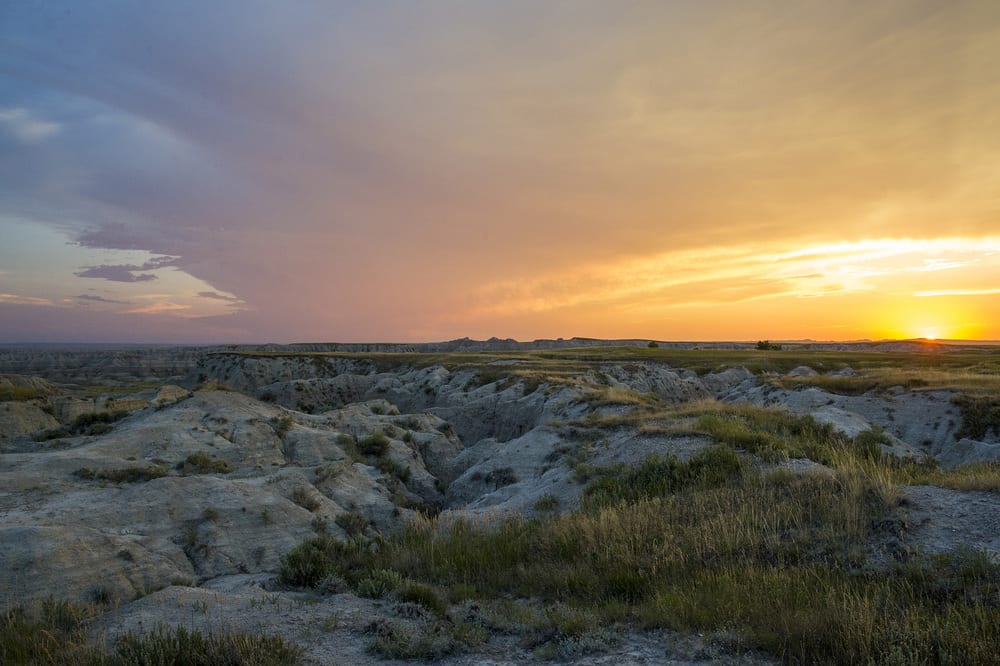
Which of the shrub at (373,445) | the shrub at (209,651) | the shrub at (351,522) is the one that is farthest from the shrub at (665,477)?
the shrub at (373,445)

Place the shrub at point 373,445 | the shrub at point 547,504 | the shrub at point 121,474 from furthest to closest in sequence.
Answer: the shrub at point 373,445 → the shrub at point 121,474 → the shrub at point 547,504

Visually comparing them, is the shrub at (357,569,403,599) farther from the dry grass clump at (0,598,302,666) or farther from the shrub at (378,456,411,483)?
the shrub at (378,456,411,483)

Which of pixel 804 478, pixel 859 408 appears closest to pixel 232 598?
pixel 804 478

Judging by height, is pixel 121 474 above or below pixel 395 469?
above

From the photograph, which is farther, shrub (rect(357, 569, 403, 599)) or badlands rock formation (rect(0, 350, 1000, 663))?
badlands rock formation (rect(0, 350, 1000, 663))

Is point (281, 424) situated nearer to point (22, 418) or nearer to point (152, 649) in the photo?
point (22, 418)

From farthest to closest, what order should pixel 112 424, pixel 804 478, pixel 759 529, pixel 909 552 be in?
pixel 112 424, pixel 804 478, pixel 759 529, pixel 909 552

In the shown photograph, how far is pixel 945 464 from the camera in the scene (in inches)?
923

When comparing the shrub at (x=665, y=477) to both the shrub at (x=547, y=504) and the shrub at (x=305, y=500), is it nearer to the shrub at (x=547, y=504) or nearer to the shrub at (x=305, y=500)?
the shrub at (x=547, y=504)

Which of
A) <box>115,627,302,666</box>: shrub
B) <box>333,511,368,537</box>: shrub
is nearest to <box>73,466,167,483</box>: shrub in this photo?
<box>333,511,368,537</box>: shrub

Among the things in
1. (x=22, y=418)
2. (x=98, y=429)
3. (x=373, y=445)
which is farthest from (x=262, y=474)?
(x=22, y=418)

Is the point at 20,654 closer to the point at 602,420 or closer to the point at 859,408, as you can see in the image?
the point at 602,420

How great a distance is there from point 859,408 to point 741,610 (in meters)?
30.4

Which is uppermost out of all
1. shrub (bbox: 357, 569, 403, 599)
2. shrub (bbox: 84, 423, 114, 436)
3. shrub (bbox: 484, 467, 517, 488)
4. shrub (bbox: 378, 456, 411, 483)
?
shrub (bbox: 357, 569, 403, 599)
